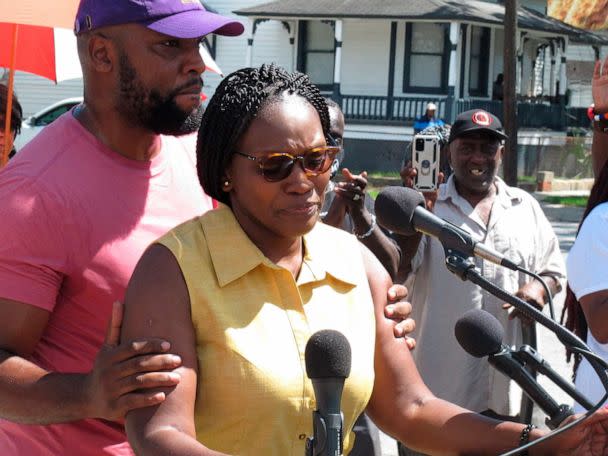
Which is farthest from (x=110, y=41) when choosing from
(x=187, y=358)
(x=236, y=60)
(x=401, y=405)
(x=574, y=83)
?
(x=574, y=83)

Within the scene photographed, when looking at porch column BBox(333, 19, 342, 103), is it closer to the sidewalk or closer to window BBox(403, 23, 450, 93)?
window BBox(403, 23, 450, 93)

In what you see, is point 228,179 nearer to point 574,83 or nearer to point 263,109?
point 263,109

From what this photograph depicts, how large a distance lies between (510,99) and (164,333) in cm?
1659

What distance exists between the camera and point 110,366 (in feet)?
Result: 8.18

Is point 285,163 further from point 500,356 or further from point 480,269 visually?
point 480,269

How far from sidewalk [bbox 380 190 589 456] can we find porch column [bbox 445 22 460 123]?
477 cm

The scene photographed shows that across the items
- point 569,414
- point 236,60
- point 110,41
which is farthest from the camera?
point 236,60

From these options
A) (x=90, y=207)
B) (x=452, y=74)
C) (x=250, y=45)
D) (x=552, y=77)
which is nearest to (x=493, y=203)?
(x=90, y=207)

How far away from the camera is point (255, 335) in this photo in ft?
8.46

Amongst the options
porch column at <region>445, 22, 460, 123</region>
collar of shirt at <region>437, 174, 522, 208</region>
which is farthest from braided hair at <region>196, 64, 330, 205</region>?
porch column at <region>445, 22, 460, 123</region>

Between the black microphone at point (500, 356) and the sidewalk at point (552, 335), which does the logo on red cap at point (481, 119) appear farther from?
the black microphone at point (500, 356)

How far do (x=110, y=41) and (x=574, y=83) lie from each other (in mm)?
38224

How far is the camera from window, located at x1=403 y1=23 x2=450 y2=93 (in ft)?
108

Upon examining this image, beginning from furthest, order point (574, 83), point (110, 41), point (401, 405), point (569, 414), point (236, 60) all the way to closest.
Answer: point (574, 83) < point (236, 60) < point (110, 41) < point (401, 405) < point (569, 414)
